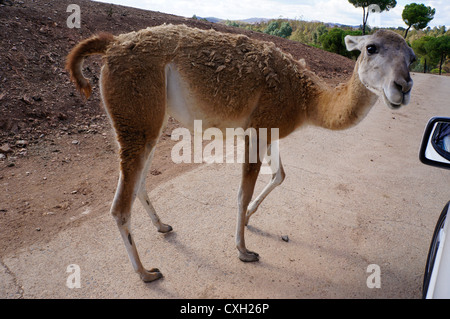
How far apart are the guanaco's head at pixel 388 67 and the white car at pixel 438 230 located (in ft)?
1.14

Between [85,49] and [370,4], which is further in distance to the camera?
[370,4]

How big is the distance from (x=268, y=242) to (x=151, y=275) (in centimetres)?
142

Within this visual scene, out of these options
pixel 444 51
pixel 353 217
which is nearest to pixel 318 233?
pixel 353 217

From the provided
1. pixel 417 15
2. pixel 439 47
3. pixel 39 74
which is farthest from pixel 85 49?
pixel 417 15

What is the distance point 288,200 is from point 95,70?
6523 mm

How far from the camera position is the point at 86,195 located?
4.25m

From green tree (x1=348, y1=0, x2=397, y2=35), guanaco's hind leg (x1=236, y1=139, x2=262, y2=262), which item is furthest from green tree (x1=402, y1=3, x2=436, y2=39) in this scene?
guanaco's hind leg (x1=236, y1=139, x2=262, y2=262)

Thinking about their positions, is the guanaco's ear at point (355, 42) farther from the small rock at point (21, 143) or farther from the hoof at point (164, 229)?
the small rock at point (21, 143)

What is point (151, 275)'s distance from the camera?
115 inches

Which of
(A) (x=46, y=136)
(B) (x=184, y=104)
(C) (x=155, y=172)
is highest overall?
(B) (x=184, y=104)

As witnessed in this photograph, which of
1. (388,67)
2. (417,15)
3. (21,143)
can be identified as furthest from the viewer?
(417,15)

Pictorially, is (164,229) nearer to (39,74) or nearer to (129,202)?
(129,202)

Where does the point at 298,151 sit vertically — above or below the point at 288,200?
above

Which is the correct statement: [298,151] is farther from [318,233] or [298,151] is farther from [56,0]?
[56,0]
